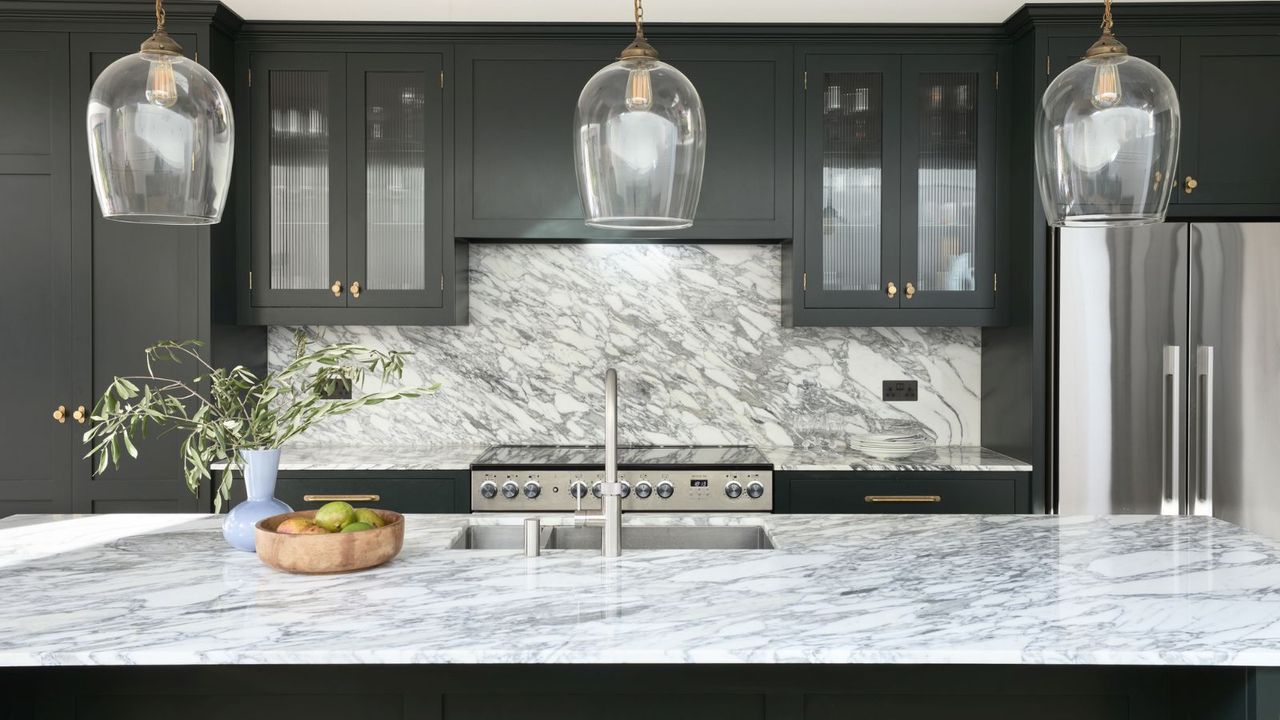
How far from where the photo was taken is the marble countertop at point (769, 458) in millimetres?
3541

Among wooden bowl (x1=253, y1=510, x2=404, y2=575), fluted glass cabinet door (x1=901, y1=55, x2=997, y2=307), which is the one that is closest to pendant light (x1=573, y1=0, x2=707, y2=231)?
wooden bowl (x1=253, y1=510, x2=404, y2=575)

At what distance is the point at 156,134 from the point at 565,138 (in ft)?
7.93

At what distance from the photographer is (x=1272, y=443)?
3389 millimetres

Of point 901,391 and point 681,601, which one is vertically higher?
point 901,391

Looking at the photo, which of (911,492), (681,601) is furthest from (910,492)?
(681,601)

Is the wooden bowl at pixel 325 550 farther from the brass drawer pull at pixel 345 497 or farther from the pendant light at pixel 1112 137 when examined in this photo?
the brass drawer pull at pixel 345 497

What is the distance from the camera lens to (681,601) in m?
1.69

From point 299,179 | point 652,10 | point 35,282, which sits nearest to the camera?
point 35,282

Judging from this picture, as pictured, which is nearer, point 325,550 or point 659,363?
point 325,550

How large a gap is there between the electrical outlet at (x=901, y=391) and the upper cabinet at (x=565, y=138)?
0.92 meters

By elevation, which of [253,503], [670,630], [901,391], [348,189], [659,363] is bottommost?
[670,630]

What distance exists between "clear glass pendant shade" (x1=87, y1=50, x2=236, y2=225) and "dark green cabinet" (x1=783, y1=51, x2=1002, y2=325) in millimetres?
2623

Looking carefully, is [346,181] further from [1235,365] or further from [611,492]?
[1235,365]

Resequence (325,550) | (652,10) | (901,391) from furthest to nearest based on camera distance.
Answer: (901,391), (652,10), (325,550)
